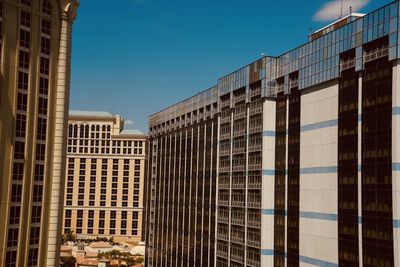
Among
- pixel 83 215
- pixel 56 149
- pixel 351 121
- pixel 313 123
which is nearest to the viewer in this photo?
pixel 351 121


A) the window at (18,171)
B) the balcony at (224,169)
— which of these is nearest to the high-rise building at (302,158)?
the balcony at (224,169)

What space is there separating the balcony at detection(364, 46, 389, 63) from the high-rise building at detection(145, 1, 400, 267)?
0.11m

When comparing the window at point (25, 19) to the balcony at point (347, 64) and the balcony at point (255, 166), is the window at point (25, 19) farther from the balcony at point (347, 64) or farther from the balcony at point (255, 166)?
the balcony at point (347, 64)

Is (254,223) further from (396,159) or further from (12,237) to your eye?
(12,237)

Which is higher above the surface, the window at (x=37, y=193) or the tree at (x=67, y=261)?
the window at (x=37, y=193)

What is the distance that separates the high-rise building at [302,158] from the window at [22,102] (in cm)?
3143

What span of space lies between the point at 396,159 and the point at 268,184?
2318cm

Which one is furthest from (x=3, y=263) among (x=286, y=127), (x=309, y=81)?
(x=309, y=81)

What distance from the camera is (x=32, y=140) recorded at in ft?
227

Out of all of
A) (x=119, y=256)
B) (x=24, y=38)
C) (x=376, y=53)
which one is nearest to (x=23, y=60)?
(x=24, y=38)

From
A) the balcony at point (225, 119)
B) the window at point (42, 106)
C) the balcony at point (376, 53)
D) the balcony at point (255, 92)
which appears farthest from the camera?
the balcony at point (225, 119)

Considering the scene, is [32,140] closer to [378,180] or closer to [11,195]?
[11,195]

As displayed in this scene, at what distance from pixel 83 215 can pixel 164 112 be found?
99.6 metres

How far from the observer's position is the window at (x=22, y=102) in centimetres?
6744
